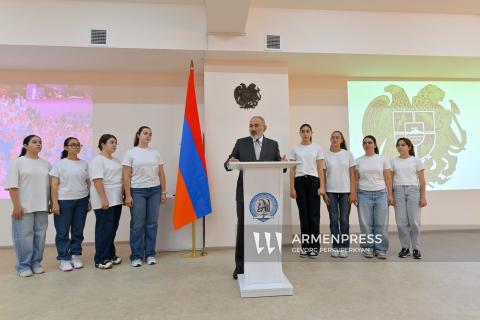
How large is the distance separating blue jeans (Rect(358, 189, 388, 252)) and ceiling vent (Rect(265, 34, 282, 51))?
198cm

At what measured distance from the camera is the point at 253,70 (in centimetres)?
406

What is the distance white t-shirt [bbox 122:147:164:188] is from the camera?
10.7ft

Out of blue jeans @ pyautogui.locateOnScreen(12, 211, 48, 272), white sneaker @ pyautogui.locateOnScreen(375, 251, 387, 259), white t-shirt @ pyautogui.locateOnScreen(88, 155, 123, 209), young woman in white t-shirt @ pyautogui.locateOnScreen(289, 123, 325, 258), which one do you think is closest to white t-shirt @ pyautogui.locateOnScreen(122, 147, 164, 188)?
white t-shirt @ pyautogui.locateOnScreen(88, 155, 123, 209)

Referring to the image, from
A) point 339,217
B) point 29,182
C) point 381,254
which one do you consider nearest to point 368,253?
point 381,254

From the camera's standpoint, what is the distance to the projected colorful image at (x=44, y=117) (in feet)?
13.5

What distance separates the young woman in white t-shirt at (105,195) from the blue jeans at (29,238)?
1.66ft

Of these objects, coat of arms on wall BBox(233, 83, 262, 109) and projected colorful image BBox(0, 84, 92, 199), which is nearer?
coat of arms on wall BBox(233, 83, 262, 109)

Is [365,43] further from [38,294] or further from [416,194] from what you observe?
[38,294]

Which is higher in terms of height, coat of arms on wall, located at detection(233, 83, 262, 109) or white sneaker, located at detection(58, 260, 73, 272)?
coat of arms on wall, located at detection(233, 83, 262, 109)

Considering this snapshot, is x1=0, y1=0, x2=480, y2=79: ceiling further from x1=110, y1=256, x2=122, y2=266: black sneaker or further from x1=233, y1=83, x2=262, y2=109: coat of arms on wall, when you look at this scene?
x1=110, y1=256, x2=122, y2=266: black sneaker

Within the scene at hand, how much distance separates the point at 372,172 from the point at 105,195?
2827 mm

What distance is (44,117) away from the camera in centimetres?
418

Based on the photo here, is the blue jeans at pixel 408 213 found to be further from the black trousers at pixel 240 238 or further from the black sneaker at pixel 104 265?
the black sneaker at pixel 104 265

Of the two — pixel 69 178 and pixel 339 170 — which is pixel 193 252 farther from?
pixel 339 170
